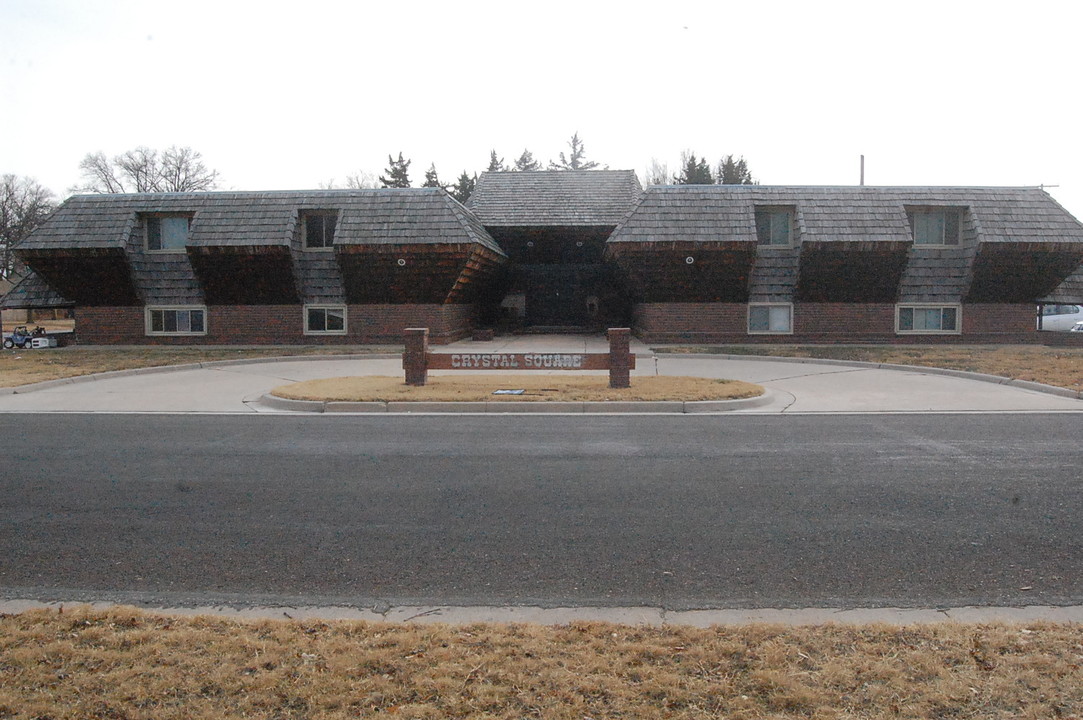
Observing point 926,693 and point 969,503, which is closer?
point 926,693

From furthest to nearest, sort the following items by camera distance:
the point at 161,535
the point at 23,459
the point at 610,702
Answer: the point at 23,459, the point at 161,535, the point at 610,702

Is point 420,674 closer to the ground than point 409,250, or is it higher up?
closer to the ground

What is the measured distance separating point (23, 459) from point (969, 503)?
925cm

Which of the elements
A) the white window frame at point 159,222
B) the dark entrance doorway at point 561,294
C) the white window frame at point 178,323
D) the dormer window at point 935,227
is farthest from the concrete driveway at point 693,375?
the dark entrance doorway at point 561,294

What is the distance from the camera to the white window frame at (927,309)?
80.0 feet

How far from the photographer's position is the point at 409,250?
2348cm

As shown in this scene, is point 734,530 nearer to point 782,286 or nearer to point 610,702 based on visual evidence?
point 610,702

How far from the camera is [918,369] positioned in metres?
17.5

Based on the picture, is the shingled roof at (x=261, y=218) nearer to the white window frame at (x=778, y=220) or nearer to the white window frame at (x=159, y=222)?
the white window frame at (x=159, y=222)

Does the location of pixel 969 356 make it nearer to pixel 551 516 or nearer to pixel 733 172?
pixel 551 516

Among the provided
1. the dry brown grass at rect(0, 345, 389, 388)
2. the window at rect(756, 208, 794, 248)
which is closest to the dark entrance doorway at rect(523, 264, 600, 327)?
the window at rect(756, 208, 794, 248)

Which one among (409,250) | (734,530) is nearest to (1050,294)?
(409,250)

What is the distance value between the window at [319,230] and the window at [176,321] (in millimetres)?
4043

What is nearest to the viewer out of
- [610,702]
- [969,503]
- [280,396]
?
[610,702]
